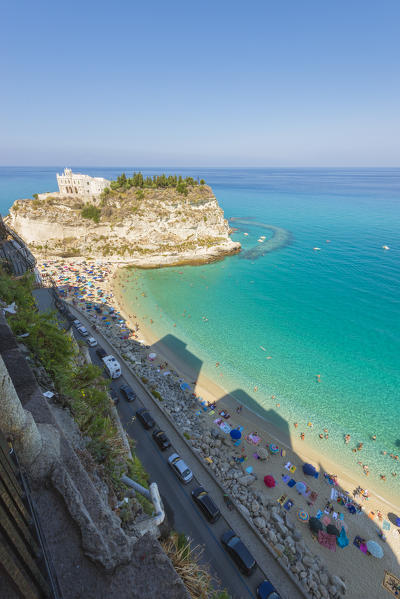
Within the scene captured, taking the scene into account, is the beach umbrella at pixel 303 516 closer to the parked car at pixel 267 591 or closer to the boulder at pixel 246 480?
the boulder at pixel 246 480

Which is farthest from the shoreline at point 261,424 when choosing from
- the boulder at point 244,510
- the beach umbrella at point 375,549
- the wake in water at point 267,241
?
the wake in water at point 267,241

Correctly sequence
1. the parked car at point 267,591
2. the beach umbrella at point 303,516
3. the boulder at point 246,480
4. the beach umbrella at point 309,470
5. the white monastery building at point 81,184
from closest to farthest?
the parked car at point 267,591 < the beach umbrella at point 303,516 < the boulder at point 246,480 < the beach umbrella at point 309,470 < the white monastery building at point 81,184

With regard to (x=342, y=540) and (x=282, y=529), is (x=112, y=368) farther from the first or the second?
(x=342, y=540)

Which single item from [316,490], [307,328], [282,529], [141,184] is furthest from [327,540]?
[141,184]

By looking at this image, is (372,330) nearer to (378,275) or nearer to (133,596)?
(378,275)

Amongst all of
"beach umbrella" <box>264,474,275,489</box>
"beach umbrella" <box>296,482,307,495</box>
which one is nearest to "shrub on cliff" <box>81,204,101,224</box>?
"beach umbrella" <box>264,474,275,489</box>

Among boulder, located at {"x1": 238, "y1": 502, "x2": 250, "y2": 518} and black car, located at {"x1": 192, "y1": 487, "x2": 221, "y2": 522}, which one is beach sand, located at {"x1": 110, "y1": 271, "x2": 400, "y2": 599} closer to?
boulder, located at {"x1": 238, "y1": 502, "x2": 250, "y2": 518}

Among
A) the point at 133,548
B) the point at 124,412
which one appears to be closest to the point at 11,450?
the point at 133,548
